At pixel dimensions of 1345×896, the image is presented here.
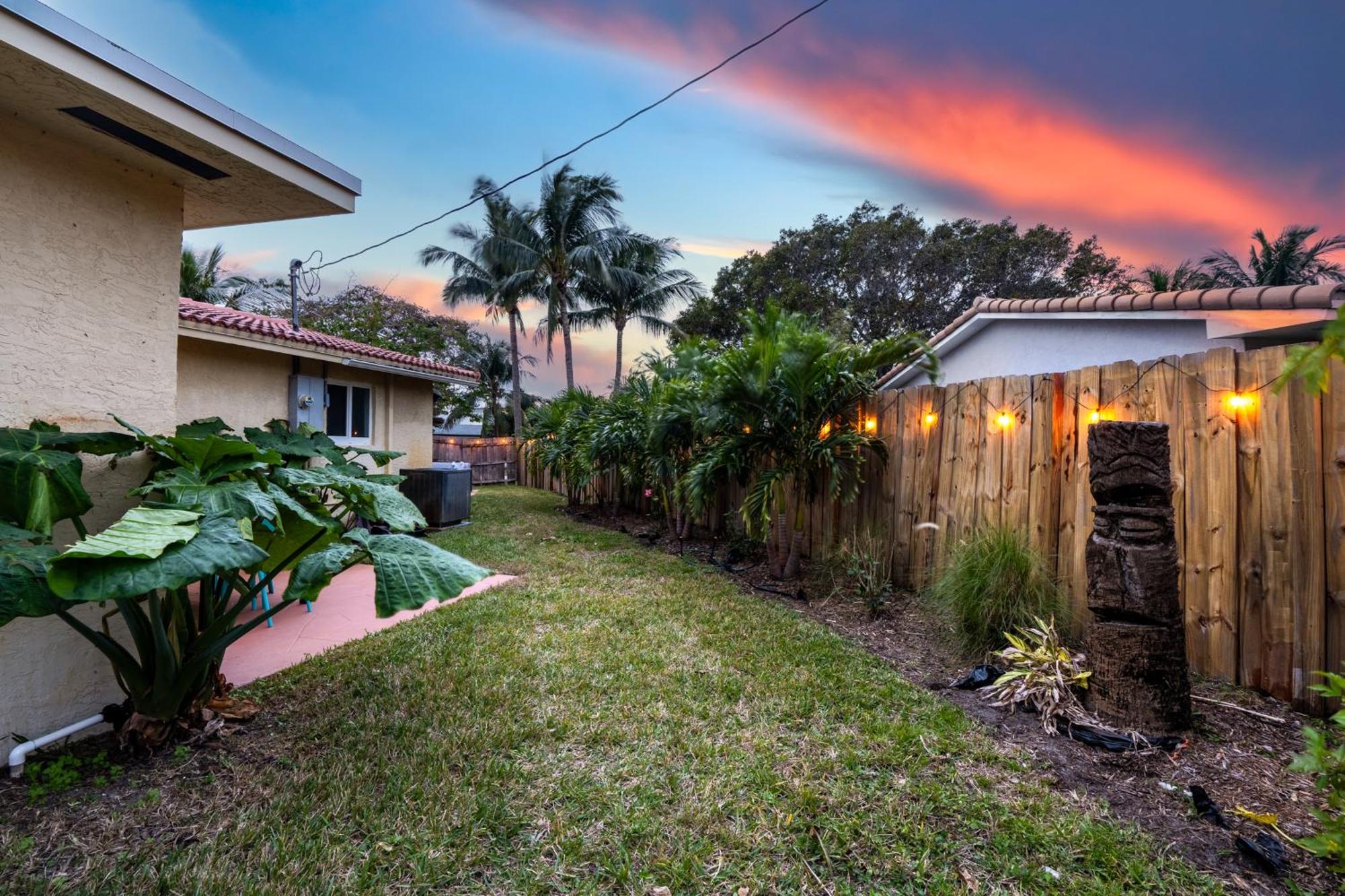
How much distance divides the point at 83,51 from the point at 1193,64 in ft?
27.1

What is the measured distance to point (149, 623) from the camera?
2221 millimetres

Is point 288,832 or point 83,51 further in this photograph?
point 83,51

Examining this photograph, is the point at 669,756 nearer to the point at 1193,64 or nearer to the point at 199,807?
the point at 199,807

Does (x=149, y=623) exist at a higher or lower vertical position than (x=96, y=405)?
lower

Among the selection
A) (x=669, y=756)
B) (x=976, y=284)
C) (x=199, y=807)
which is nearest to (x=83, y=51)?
(x=199, y=807)

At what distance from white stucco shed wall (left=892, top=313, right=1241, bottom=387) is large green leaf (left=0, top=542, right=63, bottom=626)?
6.07 metres

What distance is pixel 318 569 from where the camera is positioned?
1.92 m

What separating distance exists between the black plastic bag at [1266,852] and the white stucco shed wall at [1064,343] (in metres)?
4.26

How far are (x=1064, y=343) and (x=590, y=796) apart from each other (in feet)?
26.5

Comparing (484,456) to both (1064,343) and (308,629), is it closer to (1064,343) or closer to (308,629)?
(308,629)

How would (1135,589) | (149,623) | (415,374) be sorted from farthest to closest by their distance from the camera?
(415,374), (1135,589), (149,623)

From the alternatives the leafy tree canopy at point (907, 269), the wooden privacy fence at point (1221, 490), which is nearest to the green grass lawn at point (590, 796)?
the wooden privacy fence at point (1221, 490)

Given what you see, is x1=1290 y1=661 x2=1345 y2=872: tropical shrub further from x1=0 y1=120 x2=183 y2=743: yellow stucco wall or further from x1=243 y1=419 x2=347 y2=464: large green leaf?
x1=0 y1=120 x2=183 y2=743: yellow stucco wall

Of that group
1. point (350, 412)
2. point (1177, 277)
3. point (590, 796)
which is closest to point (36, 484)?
point (590, 796)
